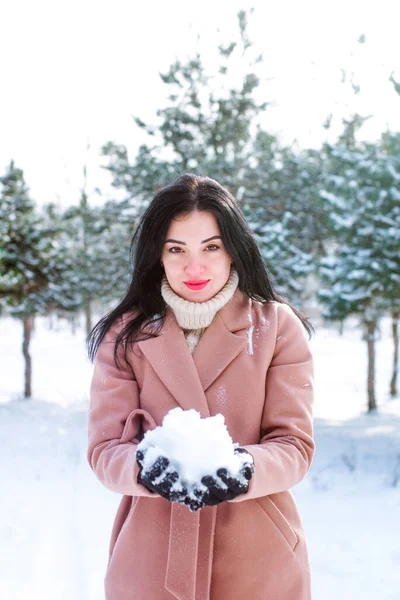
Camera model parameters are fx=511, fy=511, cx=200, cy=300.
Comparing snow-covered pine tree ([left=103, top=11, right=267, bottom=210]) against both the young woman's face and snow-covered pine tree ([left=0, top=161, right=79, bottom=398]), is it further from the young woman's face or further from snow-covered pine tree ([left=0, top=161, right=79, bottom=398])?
the young woman's face

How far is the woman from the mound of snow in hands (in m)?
0.11

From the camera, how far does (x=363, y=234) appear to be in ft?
26.9

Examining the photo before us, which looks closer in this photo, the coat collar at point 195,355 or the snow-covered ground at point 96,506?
the coat collar at point 195,355

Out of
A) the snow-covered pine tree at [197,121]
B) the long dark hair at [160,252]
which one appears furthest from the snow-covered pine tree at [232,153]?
the long dark hair at [160,252]

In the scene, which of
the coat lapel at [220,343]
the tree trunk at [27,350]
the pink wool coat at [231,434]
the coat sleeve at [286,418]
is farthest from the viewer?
the tree trunk at [27,350]

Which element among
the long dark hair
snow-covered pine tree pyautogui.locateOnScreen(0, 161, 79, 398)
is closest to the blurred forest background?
snow-covered pine tree pyautogui.locateOnScreen(0, 161, 79, 398)

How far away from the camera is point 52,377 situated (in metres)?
18.7

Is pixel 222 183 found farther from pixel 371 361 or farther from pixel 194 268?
pixel 194 268

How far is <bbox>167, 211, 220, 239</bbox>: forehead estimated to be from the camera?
164 centimetres

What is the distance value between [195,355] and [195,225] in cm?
42

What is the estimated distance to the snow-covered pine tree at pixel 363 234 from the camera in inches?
311

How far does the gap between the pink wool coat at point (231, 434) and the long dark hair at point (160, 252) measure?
11 cm

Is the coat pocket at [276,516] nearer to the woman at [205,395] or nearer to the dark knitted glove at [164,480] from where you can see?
the woman at [205,395]

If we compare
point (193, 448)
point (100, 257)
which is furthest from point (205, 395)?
point (100, 257)
